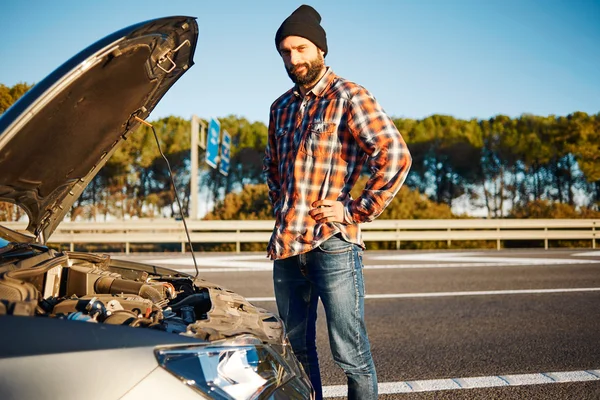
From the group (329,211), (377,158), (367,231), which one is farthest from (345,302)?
(367,231)

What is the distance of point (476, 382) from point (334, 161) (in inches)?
76.5

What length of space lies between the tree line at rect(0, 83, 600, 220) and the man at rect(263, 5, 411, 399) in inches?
921

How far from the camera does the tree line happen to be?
25.7m

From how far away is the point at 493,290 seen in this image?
6.49 m

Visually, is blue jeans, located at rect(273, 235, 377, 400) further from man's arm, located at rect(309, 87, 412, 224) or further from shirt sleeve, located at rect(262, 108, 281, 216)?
shirt sleeve, located at rect(262, 108, 281, 216)

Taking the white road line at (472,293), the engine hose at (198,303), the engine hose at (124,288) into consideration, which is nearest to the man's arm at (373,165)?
the engine hose at (198,303)

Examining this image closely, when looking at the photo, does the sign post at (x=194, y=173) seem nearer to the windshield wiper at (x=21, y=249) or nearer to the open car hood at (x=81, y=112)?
the open car hood at (x=81, y=112)

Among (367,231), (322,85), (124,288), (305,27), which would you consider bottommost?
(367,231)

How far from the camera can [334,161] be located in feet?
6.77

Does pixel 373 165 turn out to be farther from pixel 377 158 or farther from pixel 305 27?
pixel 305 27

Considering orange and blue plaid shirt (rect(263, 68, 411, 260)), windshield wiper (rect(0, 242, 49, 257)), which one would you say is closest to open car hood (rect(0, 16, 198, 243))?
windshield wiper (rect(0, 242, 49, 257))

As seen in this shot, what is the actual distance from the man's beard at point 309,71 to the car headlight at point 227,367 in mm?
1090

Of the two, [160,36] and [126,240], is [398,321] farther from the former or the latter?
[126,240]

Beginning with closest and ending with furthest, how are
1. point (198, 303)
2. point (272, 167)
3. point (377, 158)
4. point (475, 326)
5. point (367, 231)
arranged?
point (377, 158) → point (198, 303) → point (272, 167) → point (475, 326) → point (367, 231)
